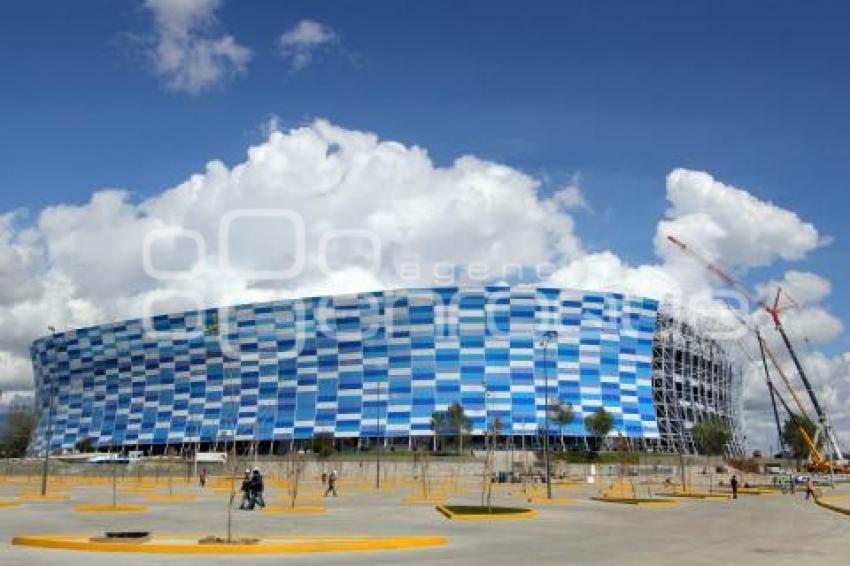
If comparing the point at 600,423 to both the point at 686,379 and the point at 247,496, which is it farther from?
the point at 247,496

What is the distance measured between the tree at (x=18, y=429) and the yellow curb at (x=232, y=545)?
15905 cm

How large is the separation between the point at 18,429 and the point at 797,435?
150 meters

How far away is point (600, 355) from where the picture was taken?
463 feet

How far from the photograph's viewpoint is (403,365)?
138m

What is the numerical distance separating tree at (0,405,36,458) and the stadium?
22759 mm

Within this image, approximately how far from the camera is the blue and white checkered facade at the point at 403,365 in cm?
13538

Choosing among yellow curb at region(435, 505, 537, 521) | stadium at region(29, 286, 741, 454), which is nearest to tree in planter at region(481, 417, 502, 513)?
yellow curb at region(435, 505, 537, 521)

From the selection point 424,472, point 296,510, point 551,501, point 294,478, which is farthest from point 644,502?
point 294,478

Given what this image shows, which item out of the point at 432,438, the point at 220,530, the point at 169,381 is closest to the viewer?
the point at 220,530

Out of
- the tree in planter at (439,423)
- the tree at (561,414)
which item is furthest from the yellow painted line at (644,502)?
the tree in planter at (439,423)

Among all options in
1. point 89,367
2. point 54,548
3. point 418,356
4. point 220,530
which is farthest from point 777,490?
point 89,367

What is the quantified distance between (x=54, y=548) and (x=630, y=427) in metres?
126

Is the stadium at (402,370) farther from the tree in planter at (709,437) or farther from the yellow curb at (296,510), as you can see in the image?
the yellow curb at (296,510)

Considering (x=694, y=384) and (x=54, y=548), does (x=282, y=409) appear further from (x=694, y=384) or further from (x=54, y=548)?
(x=54, y=548)
